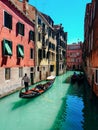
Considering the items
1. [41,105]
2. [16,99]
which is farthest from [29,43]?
[41,105]

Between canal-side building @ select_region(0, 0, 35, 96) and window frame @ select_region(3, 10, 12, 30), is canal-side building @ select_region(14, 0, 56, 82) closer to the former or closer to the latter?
canal-side building @ select_region(0, 0, 35, 96)

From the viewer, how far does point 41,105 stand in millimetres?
15602

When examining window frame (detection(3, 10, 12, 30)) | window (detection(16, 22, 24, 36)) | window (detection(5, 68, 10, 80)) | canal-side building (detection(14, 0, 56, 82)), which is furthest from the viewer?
canal-side building (detection(14, 0, 56, 82))

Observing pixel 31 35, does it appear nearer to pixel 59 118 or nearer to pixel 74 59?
pixel 59 118

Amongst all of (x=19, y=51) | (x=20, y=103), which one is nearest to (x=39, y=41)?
(x=19, y=51)

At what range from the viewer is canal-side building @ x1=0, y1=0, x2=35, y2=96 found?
57.8 feet

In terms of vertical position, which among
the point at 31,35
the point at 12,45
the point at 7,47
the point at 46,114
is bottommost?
the point at 46,114

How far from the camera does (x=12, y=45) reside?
65.7 ft

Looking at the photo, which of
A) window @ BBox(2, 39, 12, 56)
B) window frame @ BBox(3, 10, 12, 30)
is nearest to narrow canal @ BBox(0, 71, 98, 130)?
window @ BBox(2, 39, 12, 56)

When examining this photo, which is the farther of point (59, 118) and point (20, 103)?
point (20, 103)

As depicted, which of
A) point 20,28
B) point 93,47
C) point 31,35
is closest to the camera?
point 93,47

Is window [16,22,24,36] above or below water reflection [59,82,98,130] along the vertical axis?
above

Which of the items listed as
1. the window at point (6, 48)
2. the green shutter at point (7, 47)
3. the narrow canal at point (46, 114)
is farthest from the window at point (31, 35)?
the narrow canal at point (46, 114)

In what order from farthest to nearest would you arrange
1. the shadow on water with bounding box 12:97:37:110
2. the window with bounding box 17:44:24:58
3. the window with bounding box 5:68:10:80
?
the window with bounding box 17:44:24:58, the window with bounding box 5:68:10:80, the shadow on water with bounding box 12:97:37:110
